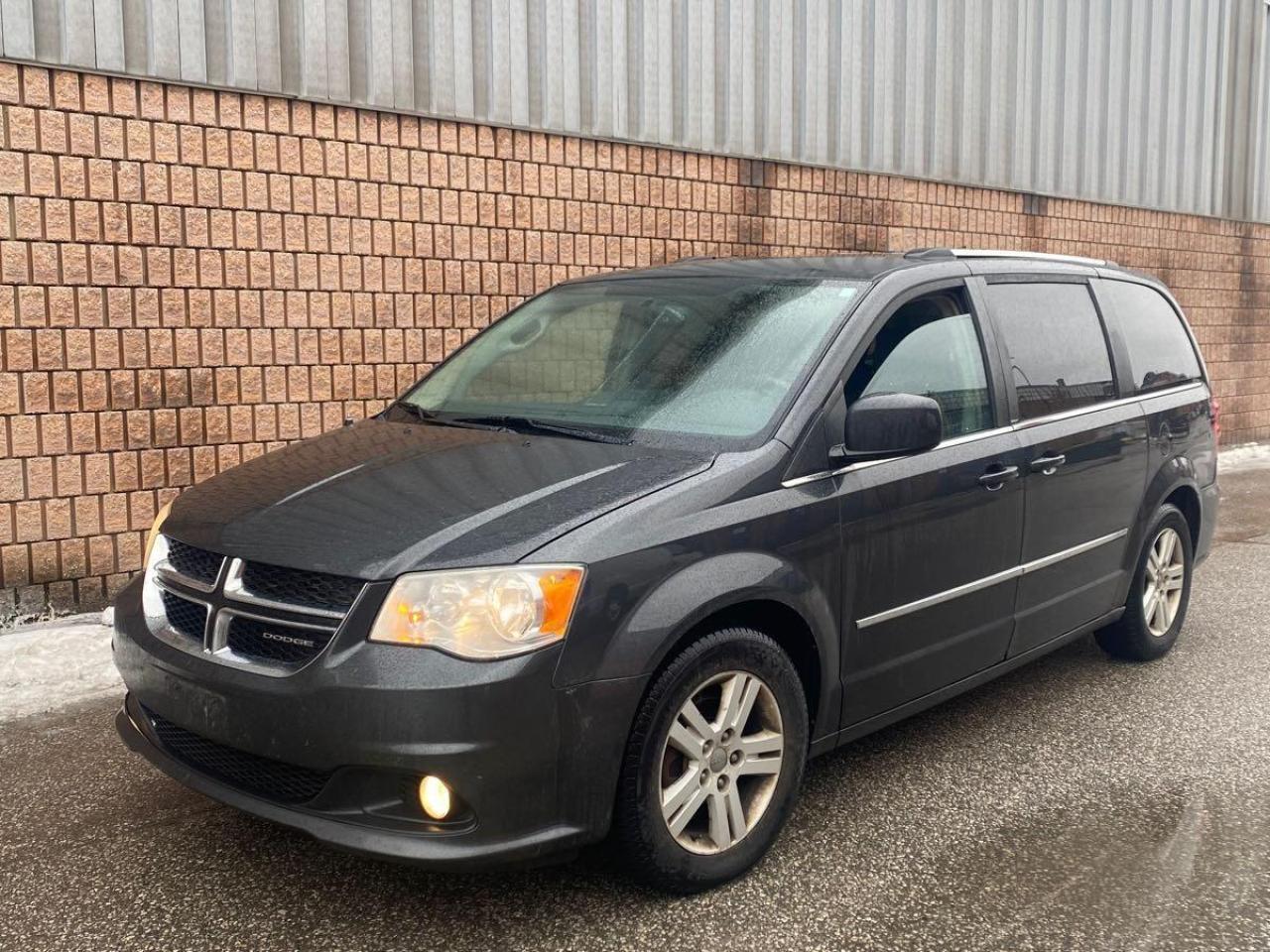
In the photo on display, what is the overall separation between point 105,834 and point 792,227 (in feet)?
23.8

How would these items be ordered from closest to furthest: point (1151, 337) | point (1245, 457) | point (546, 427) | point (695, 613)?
point (695, 613), point (546, 427), point (1151, 337), point (1245, 457)

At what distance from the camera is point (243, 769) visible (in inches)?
119

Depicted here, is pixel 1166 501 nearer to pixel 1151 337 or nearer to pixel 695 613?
pixel 1151 337

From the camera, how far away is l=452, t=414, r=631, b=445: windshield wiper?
355 centimetres

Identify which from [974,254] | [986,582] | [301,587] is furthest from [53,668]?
[974,254]

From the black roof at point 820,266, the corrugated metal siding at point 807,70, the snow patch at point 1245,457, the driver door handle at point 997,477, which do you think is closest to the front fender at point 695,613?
the driver door handle at point 997,477

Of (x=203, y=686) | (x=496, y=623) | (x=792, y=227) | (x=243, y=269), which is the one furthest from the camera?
(x=792, y=227)

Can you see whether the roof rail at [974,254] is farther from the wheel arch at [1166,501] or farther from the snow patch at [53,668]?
the snow patch at [53,668]

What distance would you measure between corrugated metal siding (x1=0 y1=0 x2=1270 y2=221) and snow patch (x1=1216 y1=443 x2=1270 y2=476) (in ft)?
9.33

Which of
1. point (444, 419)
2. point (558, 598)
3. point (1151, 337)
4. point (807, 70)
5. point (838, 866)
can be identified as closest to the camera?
Answer: point (558, 598)

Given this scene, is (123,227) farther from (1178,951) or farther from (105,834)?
(1178,951)

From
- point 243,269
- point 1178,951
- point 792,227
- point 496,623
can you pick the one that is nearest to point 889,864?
point 1178,951

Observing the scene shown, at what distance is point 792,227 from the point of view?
9.57 m

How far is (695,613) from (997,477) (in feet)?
5.07
